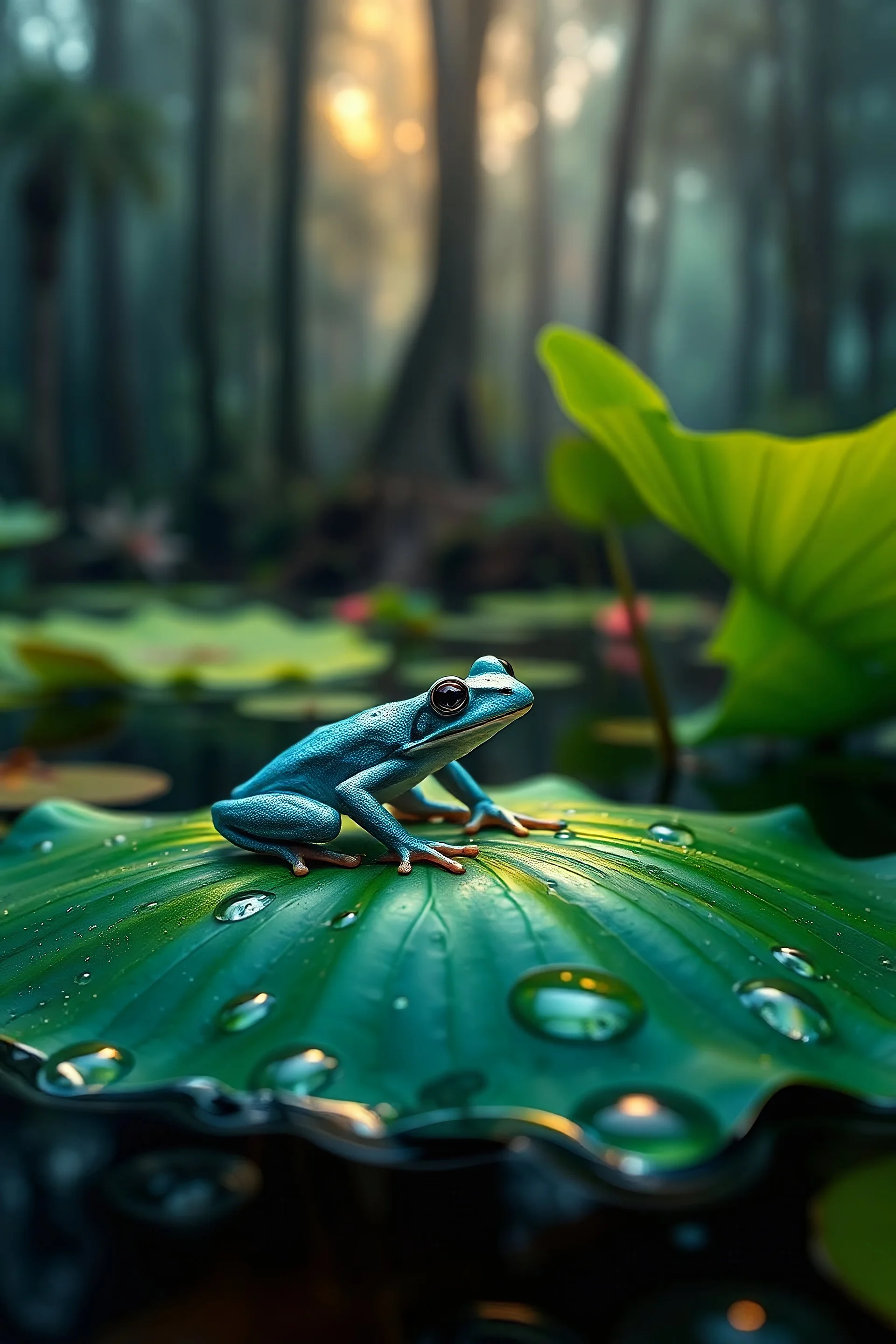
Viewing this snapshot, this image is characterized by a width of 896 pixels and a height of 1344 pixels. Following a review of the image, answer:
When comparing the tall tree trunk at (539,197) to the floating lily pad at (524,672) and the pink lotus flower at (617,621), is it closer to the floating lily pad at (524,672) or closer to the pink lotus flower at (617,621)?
the pink lotus flower at (617,621)

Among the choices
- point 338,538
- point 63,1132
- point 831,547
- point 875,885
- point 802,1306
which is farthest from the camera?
point 338,538

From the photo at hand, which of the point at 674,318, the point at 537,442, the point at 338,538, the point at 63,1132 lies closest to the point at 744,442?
the point at 63,1132

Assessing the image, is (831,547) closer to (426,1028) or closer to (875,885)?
(875,885)

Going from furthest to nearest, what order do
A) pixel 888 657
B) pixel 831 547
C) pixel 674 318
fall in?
pixel 674 318 → pixel 888 657 → pixel 831 547

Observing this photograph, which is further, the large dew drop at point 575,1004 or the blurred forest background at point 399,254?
the blurred forest background at point 399,254

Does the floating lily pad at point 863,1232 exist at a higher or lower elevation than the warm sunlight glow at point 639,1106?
lower

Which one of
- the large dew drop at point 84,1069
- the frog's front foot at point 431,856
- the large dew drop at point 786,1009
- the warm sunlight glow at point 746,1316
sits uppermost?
the frog's front foot at point 431,856

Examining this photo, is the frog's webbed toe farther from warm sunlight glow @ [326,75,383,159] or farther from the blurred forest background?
warm sunlight glow @ [326,75,383,159]

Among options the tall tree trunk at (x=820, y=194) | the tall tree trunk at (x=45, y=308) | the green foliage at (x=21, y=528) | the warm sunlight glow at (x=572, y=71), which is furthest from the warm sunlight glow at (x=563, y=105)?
the green foliage at (x=21, y=528)
